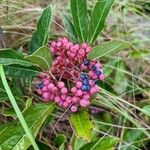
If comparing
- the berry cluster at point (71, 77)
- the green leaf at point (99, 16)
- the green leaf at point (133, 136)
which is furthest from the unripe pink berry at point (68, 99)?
the green leaf at point (133, 136)

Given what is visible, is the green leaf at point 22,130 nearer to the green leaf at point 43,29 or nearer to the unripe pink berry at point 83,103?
the unripe pink berry at point 83,103

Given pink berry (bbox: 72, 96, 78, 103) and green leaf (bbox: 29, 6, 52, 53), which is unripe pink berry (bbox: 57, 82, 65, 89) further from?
green leaf (bbox: 29, 6, 52, 53)

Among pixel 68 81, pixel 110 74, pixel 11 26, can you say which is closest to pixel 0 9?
pixel 11 26

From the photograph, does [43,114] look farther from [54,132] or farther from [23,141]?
[54,132]

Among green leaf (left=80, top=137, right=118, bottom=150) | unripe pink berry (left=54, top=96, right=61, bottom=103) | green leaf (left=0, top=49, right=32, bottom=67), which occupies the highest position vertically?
green leaf (left=0, top=49, right=32, bottom=67)

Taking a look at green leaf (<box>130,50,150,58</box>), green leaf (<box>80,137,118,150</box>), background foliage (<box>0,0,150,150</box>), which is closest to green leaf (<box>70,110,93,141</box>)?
background foliage (<box>0,0,150,150</box>)
